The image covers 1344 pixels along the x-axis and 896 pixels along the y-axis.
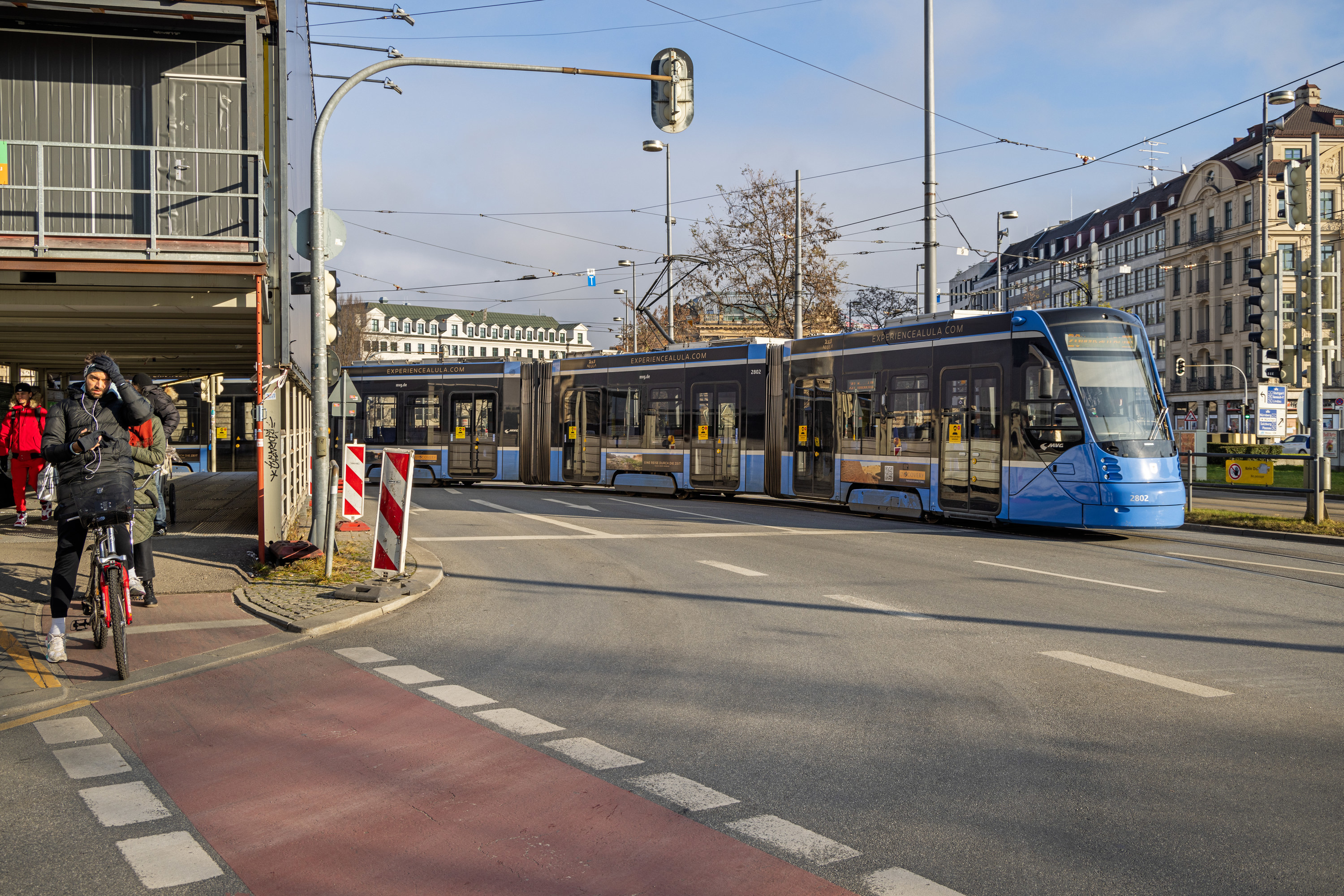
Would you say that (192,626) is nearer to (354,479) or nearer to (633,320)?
(354,479)

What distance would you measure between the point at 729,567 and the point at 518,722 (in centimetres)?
681

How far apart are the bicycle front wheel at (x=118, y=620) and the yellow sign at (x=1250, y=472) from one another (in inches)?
1178

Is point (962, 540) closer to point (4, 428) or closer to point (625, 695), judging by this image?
point (625, 695)

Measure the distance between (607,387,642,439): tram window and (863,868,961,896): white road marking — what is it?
22632 mm

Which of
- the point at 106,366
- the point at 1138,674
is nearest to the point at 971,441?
the point at 1138,674

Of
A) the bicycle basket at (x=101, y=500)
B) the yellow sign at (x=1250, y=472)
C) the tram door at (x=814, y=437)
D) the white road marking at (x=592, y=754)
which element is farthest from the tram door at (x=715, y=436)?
the white road marking at (x=592, y=754)

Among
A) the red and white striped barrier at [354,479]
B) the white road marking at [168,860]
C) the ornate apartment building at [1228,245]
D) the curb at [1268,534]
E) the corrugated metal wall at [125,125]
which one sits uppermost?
the ornate apartment building at [1228,245]

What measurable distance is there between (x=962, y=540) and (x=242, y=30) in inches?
454

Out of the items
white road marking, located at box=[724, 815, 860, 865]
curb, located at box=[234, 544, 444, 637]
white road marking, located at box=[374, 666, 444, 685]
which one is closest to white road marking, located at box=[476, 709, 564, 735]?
white road marking, located at box=[374, 666, 444, 685]

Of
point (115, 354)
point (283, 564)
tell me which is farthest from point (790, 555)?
point (115, 354)

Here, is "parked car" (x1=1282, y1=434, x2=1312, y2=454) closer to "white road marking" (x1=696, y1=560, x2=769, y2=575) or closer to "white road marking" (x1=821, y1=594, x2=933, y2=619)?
"white road marking" (x1=696, y1=560, x2=769, y2=575)

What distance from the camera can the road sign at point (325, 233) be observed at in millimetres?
12109

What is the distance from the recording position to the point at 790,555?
14.0 m

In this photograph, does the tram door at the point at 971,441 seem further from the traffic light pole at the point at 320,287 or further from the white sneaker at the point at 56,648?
the white sneaker at the point at 56,648
